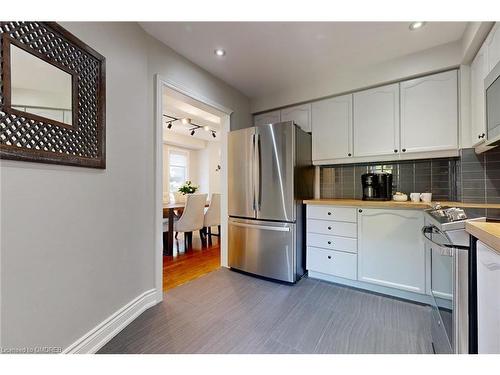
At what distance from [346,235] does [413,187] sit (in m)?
0.96

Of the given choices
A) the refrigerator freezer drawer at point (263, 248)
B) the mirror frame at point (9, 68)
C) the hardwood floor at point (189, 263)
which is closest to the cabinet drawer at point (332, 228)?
the refrigerator freezer drawer at point (263, 248)

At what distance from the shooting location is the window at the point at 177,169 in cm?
587

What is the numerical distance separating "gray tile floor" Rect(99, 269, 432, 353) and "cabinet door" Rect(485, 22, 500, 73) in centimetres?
193

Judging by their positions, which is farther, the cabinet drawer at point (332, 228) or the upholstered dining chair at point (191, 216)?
the upholstered dining chair at point (191, 216)

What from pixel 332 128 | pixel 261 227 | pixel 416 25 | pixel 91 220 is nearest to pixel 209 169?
pixel 261 227

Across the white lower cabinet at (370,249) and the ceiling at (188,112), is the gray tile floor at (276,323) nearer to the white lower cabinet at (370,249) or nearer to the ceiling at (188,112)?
the white lower cabinet at (370,249)

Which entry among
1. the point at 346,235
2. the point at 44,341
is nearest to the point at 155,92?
the point at 44,341

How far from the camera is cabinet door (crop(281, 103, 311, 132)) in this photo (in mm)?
2738

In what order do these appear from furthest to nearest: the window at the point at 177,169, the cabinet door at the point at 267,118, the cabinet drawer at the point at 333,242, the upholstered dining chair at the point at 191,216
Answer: the window at the point at 177,169
the upholstered dining chair at the point at 191,216
the cabinet door at the point at 267,118
the cabinet drawer at the point at 333,242

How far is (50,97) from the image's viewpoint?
1138mm

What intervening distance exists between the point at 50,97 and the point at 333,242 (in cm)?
252

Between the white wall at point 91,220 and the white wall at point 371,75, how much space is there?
4.56 ft

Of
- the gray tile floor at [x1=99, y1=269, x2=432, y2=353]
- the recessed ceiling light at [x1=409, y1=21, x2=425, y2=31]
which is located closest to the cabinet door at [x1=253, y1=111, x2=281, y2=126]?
the recessed ceiling light at [x1=409, y1=21, x2=425, y2=31]
